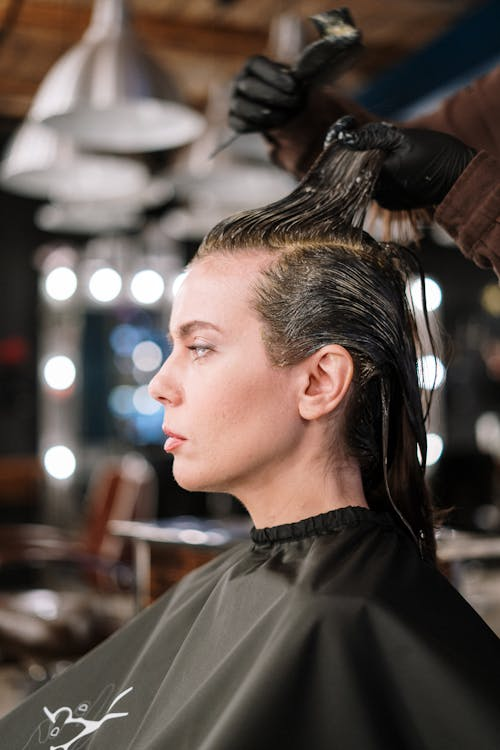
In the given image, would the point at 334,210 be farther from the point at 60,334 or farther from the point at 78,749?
the point at 60,334

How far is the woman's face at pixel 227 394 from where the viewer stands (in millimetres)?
1148

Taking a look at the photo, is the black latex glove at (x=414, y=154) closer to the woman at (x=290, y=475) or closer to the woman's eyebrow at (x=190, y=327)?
the woman at (x=290, y=475)

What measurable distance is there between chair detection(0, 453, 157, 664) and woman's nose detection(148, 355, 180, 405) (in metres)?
2.25

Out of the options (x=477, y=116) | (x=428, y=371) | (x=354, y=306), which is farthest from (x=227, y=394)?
(x=477, y=116)

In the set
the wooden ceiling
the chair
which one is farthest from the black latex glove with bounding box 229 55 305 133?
the wooden ceiling

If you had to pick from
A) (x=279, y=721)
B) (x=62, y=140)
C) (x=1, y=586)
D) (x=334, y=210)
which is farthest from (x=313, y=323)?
(x=1, y=586)

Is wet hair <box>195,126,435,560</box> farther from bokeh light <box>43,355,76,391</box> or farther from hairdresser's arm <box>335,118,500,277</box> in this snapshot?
bokeh light <box>43,355,76,391</box>

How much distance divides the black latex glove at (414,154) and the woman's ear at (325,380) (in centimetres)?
25

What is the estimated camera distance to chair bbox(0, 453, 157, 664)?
3.26 m

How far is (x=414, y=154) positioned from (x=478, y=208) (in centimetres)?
11

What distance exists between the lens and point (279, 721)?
0.89m

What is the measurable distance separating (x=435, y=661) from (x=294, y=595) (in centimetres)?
17

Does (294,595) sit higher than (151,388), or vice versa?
(151,388)

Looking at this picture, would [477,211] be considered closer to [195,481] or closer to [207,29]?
[195,481]
